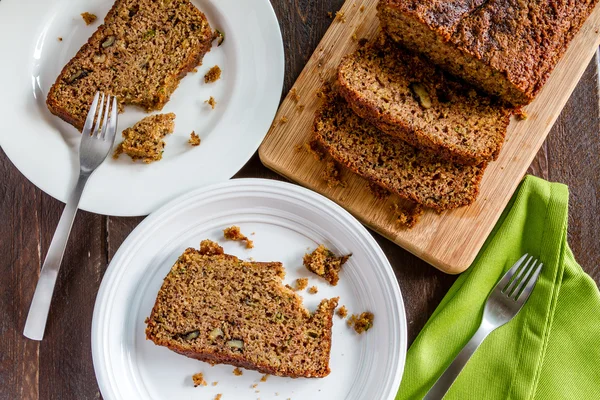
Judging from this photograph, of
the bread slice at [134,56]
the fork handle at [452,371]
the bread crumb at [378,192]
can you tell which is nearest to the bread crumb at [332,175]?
the bread crumb at [378,192]

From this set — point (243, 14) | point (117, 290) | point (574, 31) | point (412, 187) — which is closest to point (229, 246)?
point (117, 290)

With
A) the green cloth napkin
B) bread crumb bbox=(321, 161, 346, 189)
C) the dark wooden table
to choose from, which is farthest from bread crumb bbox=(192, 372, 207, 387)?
bread crumb bbox=(321, 161, 346, 189)

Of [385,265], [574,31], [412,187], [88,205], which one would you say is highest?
[574,31]

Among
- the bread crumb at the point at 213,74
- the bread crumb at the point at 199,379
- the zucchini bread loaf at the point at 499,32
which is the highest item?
the zucchini bread loaf at the point at 499,32

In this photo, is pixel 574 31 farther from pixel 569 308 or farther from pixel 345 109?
pixel 569 308

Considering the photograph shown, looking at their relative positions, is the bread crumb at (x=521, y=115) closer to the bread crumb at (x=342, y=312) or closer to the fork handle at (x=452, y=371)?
the fork handle at (x=452, y=371)

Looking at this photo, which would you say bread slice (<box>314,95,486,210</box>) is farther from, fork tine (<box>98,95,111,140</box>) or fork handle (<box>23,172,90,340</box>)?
fork handle (<box>23,172,90,340</box>)
